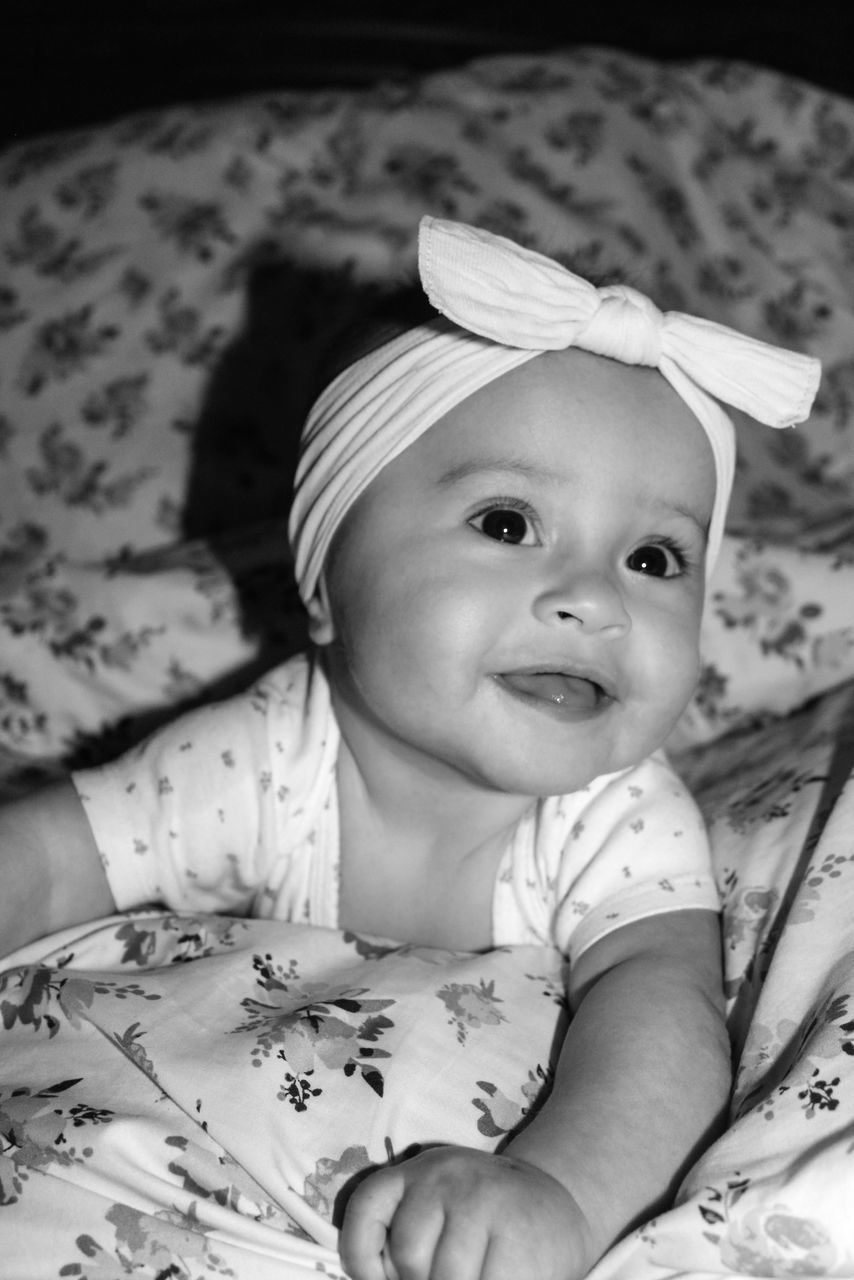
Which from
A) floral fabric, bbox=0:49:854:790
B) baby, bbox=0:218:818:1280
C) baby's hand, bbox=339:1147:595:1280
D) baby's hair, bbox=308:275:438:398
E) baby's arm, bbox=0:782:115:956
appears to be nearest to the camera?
baby's hand, bbox=339:1147:595:1280

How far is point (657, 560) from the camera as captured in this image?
3.75 ft

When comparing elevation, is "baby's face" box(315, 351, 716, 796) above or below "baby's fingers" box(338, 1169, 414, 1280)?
above

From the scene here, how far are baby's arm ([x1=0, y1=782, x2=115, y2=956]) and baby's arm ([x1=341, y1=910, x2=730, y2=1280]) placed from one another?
424 mm

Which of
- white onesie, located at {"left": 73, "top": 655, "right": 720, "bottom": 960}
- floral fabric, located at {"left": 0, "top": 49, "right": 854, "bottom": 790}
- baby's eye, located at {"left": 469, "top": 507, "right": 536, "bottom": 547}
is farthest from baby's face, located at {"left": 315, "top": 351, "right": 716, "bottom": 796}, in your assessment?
floral fabric, located at {"left": 0, "top": 49, "right": 854, "bottom": 790}

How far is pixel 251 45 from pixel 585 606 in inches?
68.9

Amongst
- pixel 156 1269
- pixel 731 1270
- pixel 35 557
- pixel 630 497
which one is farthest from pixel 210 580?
pixel 731 1270

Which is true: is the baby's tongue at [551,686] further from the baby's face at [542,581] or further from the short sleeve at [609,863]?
the short sleeve at [609,863]

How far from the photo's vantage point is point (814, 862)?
3.51 feet

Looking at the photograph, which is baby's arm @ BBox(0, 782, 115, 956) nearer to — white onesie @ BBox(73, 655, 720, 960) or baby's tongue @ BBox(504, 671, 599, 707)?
white onesie @ BBox(73, 655, 720, 960)

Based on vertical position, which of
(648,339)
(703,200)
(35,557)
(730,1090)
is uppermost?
(648,339)

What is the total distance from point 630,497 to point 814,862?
1.06 ft

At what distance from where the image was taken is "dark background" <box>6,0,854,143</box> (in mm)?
2352

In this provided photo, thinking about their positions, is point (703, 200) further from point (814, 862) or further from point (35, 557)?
point (814, 862)

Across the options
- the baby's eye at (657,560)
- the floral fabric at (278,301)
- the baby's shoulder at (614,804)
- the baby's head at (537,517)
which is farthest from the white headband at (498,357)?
the floral fabric at (278,301)
